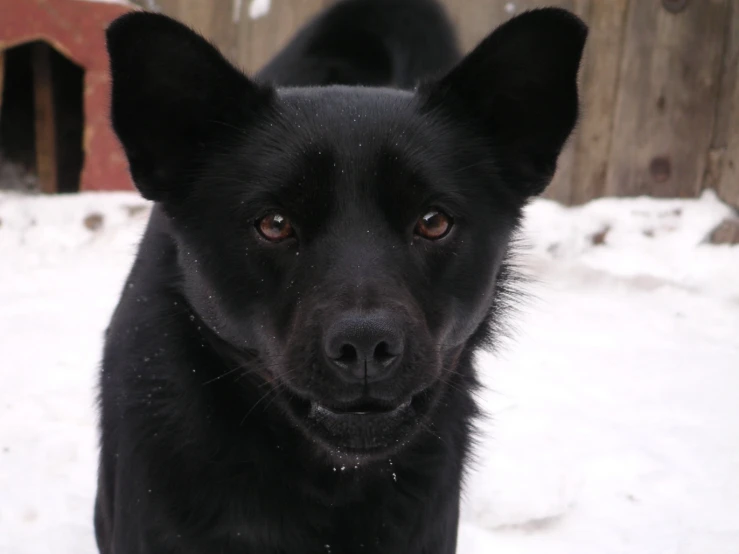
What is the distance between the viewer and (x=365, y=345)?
1.50 meters

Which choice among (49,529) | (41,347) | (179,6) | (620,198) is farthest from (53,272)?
(620,198)

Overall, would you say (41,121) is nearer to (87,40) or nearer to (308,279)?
(87,40)

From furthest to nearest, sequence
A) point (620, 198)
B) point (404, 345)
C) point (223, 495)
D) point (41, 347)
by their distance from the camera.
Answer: point (620, 198)
point (41, 347)
point (223, 495)
point (404, 345)

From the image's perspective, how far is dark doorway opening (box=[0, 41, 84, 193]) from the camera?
580cm

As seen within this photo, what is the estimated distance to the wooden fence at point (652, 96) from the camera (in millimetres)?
→ 4898

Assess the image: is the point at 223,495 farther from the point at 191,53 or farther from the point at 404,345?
the point at 191,53

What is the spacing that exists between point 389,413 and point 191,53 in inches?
33.2

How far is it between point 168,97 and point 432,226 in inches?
24.7

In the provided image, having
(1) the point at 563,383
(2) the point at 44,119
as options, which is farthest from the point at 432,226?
(2) the point at 44,119

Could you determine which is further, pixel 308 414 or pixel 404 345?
pixel 308 414

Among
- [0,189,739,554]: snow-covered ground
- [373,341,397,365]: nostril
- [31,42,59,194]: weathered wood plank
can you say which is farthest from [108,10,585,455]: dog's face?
[31,42,59,194]: weathered wood plank

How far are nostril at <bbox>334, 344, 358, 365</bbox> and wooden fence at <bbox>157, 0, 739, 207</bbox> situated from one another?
391cm

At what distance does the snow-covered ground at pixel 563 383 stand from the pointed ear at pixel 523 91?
0.42 meters

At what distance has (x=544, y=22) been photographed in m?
1.83
